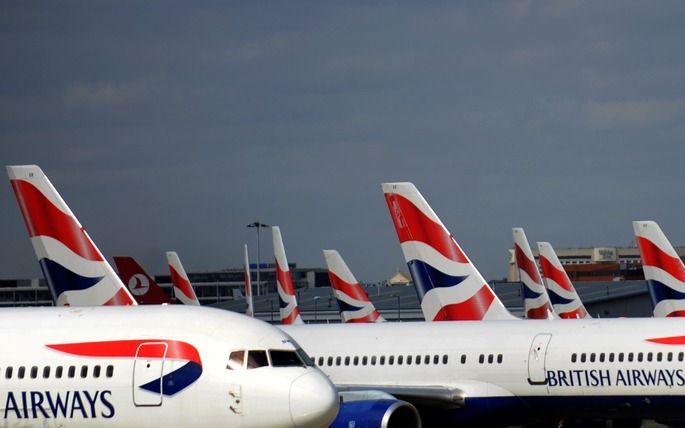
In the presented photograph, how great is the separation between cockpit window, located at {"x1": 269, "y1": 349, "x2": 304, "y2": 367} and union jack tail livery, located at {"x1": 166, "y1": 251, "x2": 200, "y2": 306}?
3778 centimetres

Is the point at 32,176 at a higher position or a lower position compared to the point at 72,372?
higher

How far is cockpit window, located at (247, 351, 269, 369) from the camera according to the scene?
22.4 meters

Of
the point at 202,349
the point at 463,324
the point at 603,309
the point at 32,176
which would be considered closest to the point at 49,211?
the point at 32,176

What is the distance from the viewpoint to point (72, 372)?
76.4ft

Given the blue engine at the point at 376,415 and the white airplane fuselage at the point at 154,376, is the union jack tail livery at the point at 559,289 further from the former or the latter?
the white airplane fuselage at the point at 154,376

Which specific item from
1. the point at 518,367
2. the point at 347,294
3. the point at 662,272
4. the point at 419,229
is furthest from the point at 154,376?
the point at 347,294

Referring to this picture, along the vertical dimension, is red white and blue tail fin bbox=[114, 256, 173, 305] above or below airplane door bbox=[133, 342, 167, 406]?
above

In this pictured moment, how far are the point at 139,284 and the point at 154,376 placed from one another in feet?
87.4

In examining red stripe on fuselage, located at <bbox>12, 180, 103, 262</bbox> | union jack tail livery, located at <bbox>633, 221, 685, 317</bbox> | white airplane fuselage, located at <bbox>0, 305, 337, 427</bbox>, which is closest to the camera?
white airplane fuselage, located at <bbox>0, 305, 337, 427</bbox>

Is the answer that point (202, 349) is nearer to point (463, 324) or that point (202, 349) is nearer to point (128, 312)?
point (128, 312)

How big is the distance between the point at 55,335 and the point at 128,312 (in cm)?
130

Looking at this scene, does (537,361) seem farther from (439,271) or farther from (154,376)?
(154,376)

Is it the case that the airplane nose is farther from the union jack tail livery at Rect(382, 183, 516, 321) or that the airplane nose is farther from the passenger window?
the union jack tail livery at Rect(382, 183, 516, 321)

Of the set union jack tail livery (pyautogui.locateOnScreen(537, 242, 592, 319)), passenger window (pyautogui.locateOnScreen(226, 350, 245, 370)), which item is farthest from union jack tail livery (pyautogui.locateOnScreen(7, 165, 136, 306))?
union jack tail livery (pyautogui.locateOnScreen(537, 242, 592, 319))
